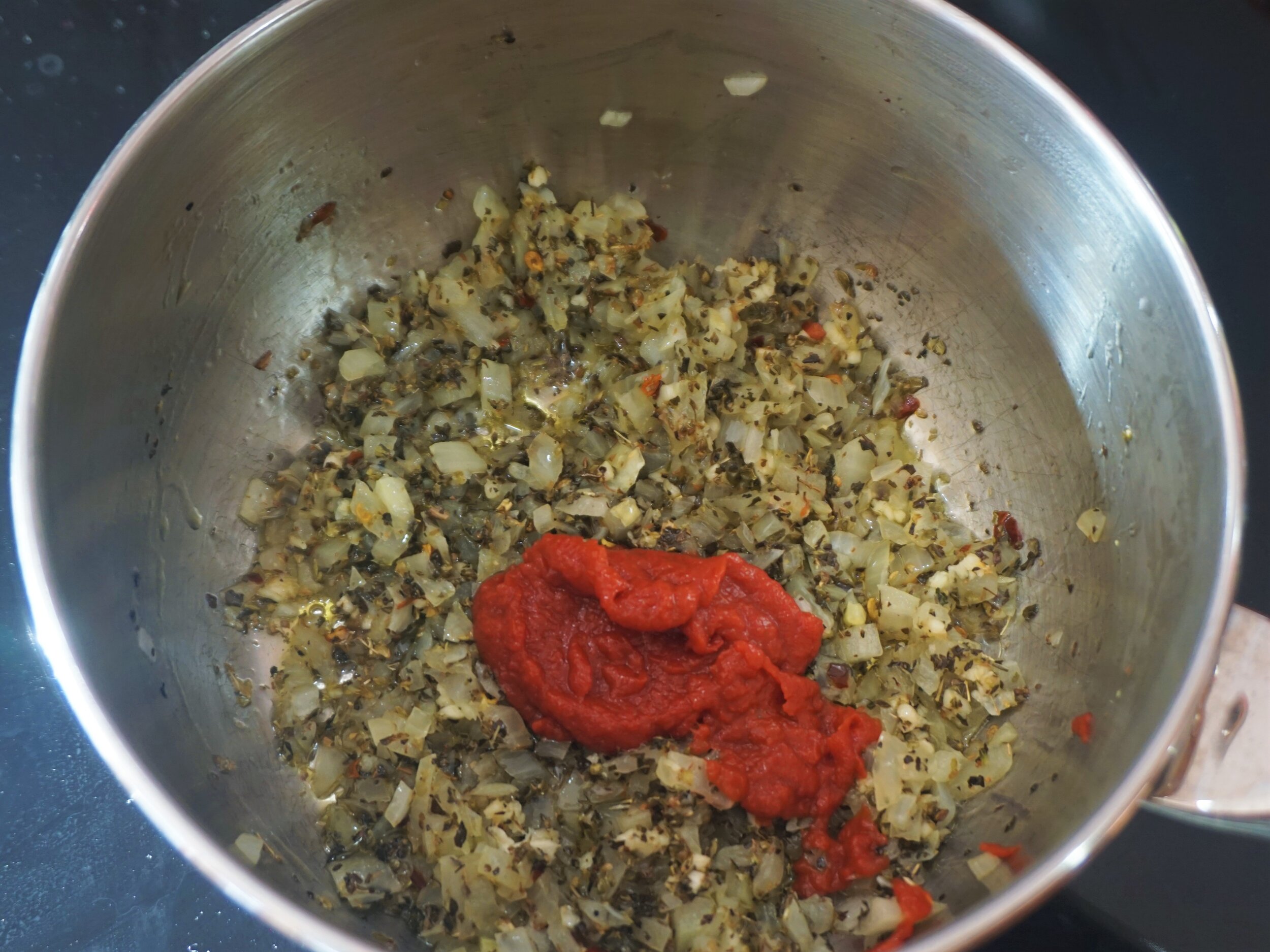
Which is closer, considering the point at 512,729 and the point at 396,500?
the point at 512,729

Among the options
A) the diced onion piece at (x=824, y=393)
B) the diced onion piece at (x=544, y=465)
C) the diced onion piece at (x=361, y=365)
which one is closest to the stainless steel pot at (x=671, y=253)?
the diced onion piece at (x=361, y=365)

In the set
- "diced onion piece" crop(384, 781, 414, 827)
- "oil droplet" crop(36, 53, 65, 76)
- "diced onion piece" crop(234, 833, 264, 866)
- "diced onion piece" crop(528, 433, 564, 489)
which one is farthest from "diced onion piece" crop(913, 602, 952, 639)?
"oil droplet" crop(36, 53, 65, 76)

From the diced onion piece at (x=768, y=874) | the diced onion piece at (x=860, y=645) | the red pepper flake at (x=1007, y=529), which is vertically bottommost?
the diced onion piece at (x=768, y=874)

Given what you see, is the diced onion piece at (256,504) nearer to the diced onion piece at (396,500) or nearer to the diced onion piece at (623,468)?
the diced onion piece at (396,500)

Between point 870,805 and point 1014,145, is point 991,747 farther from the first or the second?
point 1014,145

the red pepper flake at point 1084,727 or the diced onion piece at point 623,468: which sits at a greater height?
the diced onion piece at point 623,468

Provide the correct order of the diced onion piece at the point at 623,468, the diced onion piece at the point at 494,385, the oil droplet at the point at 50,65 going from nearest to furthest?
1. the diced onion piece at the point at 623,468
2. the diced onion piece at the point at 494,385
3. the oil droplet at the point at 50,65

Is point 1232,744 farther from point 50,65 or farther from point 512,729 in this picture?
point 50,65

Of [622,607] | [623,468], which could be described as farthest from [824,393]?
[622,607]

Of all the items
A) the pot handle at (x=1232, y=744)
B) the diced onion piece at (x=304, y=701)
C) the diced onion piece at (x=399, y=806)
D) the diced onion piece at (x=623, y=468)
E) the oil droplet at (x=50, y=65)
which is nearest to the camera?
the pot handle at (x=1232, y=744)
